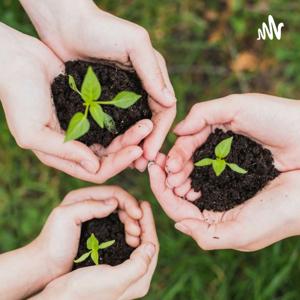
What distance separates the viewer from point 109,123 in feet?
7.73

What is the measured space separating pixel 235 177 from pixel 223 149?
265mm

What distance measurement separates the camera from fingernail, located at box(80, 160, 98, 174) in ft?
7.63

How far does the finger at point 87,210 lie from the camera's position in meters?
2.47

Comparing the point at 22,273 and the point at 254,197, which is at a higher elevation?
the point at 254,197

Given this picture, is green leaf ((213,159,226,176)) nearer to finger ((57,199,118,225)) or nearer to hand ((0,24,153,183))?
hand ((0,24,153,183))

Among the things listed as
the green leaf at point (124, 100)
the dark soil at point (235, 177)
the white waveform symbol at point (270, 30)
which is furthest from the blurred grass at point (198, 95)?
the green leaf at point (124, 100)

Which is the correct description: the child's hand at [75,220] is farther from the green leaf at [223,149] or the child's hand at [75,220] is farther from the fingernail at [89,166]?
the green leaf at [223,149]

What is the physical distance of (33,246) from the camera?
99.6 inches

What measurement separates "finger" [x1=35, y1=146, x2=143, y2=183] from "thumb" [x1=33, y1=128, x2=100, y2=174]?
0.04 m

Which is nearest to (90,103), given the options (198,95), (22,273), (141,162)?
(141,162)

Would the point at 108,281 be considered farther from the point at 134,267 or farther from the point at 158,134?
the point at 158,134

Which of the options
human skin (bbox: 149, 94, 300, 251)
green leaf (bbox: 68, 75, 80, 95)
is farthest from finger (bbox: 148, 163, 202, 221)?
green leaf (bbox: 68, 75, 80, 95)

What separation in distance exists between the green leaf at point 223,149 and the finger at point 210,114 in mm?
248

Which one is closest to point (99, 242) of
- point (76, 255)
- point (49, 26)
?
point (76, 255)
